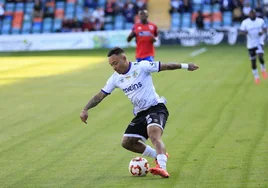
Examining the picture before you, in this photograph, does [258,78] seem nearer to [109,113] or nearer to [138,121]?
[109,113]

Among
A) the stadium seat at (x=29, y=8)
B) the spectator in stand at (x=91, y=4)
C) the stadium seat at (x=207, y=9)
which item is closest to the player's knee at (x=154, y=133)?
the stadium seat at (x=207, y=9)

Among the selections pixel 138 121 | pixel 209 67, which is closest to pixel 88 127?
pixel 138 121

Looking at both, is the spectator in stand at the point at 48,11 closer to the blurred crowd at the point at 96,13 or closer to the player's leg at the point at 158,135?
the blurred crowd at the point at 96,13

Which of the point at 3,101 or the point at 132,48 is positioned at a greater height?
the point at 3,101

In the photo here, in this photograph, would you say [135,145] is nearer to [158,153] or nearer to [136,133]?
[136,133]

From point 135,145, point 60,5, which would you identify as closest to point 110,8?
point 60,5

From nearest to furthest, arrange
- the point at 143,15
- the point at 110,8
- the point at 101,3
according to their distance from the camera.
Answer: the point at 143,15
the point at 110,8
the point at 101,3

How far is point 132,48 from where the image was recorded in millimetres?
42625

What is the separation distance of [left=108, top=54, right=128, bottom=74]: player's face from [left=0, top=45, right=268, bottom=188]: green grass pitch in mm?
1631

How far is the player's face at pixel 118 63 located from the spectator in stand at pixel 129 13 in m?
36.8

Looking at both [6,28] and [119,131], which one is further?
[6,28]

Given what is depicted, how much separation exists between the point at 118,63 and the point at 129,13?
3704cm

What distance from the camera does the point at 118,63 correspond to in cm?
1084

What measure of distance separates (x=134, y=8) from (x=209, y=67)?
1886 centimetres
